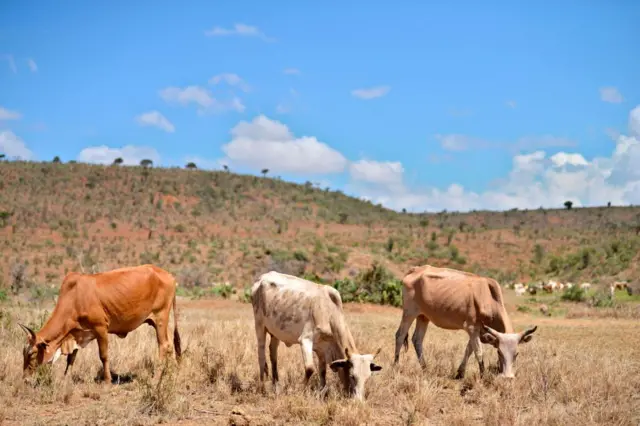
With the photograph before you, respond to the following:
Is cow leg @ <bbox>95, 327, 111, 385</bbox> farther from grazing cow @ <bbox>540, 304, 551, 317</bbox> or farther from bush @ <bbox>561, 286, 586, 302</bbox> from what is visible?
bush @ <bbox>561, 286, 586, 302</bbox>

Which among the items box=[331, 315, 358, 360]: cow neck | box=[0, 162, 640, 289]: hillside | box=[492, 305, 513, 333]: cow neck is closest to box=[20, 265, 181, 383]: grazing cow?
box=[331, 315, 358, 360]: cow neck

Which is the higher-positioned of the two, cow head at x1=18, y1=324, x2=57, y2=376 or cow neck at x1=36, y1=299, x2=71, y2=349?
cow neck at x1=36, y1=299, x2=71, y2=349

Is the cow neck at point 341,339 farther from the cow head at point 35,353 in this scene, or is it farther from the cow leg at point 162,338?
the cow head at point 35,353

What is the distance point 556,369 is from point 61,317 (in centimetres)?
873

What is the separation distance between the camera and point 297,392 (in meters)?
9.86

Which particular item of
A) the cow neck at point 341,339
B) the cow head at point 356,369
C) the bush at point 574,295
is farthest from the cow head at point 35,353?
the bush at point 574,295

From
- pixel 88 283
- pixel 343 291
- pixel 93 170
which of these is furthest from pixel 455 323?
pixel 93 170

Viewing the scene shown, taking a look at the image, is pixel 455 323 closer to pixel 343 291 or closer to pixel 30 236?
pixel 343 291

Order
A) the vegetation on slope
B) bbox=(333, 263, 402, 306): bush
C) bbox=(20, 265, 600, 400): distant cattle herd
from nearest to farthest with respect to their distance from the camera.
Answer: bbox=(20, 265, 600, 400): distant cattle herd < bbox=(333, 263, 402, 306): bush < the vegetation on slope

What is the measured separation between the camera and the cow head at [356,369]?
9.15 m

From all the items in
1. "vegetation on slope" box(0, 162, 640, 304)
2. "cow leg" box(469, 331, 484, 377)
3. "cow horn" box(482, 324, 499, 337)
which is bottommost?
"cow leg" box(469, 331, 484, 377)

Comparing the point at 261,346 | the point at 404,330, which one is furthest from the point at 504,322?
the point at 261,346

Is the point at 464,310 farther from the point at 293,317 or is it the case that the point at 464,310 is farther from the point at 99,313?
the point at 99,313

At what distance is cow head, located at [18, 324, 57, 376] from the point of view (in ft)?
34.8
